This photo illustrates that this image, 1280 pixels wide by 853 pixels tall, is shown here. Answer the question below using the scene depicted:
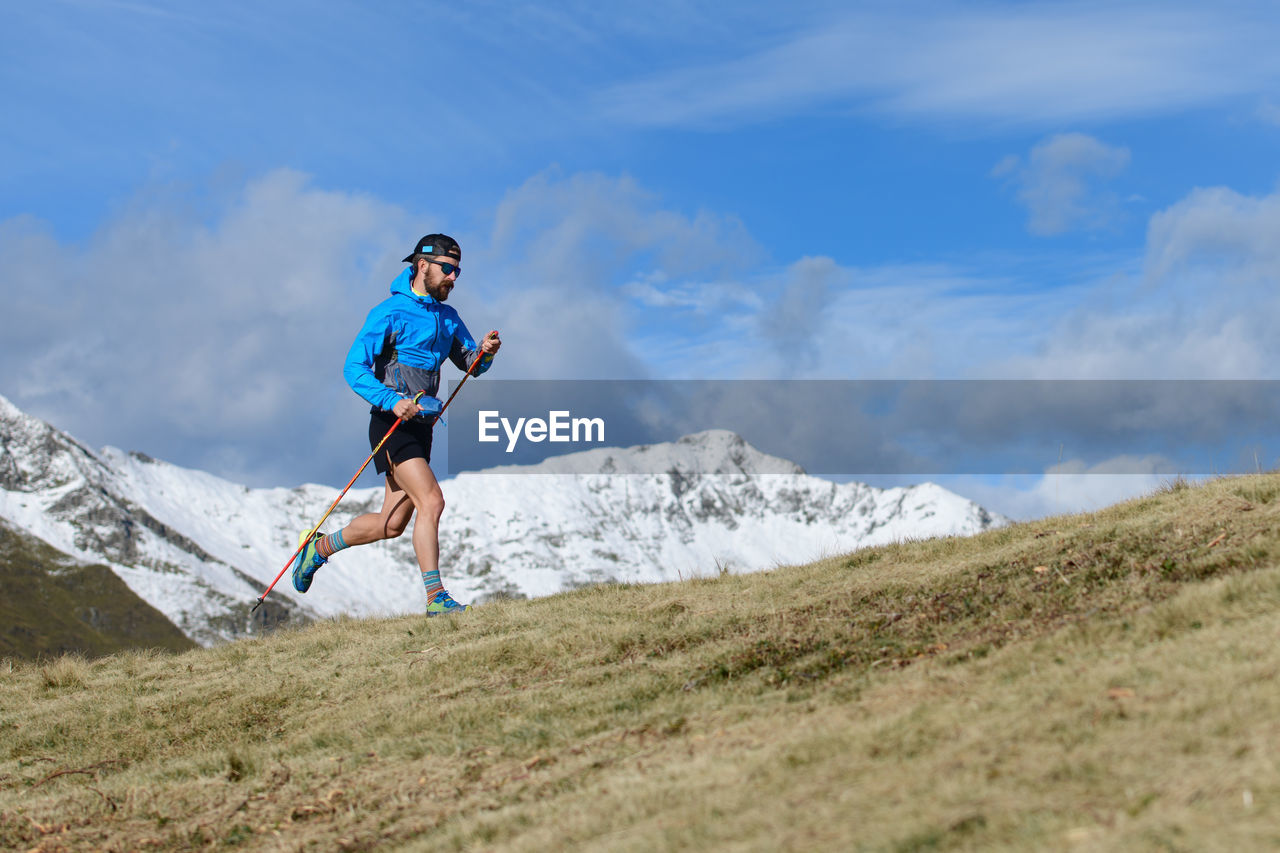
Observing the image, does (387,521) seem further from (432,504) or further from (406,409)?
(406,409)

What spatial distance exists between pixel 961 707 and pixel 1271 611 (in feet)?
8.42

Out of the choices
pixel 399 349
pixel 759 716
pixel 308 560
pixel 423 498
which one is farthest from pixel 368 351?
pixel 759 716

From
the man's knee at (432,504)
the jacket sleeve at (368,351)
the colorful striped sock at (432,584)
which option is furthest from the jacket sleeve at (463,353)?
the colorful striped sock at (432,584)

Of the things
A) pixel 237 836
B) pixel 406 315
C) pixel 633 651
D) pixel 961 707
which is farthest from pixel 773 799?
pixel 406 315

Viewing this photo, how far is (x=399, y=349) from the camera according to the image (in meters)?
14.2

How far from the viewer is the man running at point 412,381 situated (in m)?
13.9

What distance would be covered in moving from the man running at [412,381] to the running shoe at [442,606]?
0.04 ft

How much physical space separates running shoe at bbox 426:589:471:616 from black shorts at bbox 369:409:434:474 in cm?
166

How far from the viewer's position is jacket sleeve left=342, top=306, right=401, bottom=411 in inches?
547

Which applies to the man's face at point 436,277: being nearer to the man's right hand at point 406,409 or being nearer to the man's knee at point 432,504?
the man's right hand at point 406,409

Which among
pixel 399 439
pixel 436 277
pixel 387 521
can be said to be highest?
pixel 436 277

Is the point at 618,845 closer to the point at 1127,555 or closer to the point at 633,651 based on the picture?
the point at 633,651

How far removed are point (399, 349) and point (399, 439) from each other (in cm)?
110

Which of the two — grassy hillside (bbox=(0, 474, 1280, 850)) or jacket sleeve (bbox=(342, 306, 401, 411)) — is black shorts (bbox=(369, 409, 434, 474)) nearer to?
jacket sleeve (bbox=(342, 306, 401, 411))
